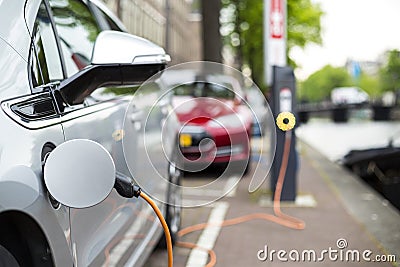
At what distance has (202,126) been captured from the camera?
3.30 metres

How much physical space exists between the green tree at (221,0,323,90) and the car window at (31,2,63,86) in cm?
2284

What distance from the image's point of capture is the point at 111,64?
233 centimetres

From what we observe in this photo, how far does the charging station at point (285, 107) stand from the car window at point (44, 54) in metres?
3.60

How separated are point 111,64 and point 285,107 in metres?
4.19

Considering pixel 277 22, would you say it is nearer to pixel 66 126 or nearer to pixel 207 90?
pixel 207 90

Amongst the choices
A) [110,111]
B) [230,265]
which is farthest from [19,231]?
[230,265]

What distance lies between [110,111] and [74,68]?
0.28 metres

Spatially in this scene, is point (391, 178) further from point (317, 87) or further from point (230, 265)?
point (317, 87)

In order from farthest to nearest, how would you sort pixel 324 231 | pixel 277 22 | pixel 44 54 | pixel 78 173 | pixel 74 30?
pixel 277 22 → pixel 324 231 → pixel 74 30 → pixel 44 54 → pixel 78 173

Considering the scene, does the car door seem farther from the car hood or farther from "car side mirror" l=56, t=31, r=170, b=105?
the car hood

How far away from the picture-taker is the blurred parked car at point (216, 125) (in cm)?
298

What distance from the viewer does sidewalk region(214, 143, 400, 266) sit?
4337 millimetres

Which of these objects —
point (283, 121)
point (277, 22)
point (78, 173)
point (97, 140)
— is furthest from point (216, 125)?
point (277, 22)

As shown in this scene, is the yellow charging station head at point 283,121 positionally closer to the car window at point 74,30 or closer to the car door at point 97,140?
the car door at point 97,140
